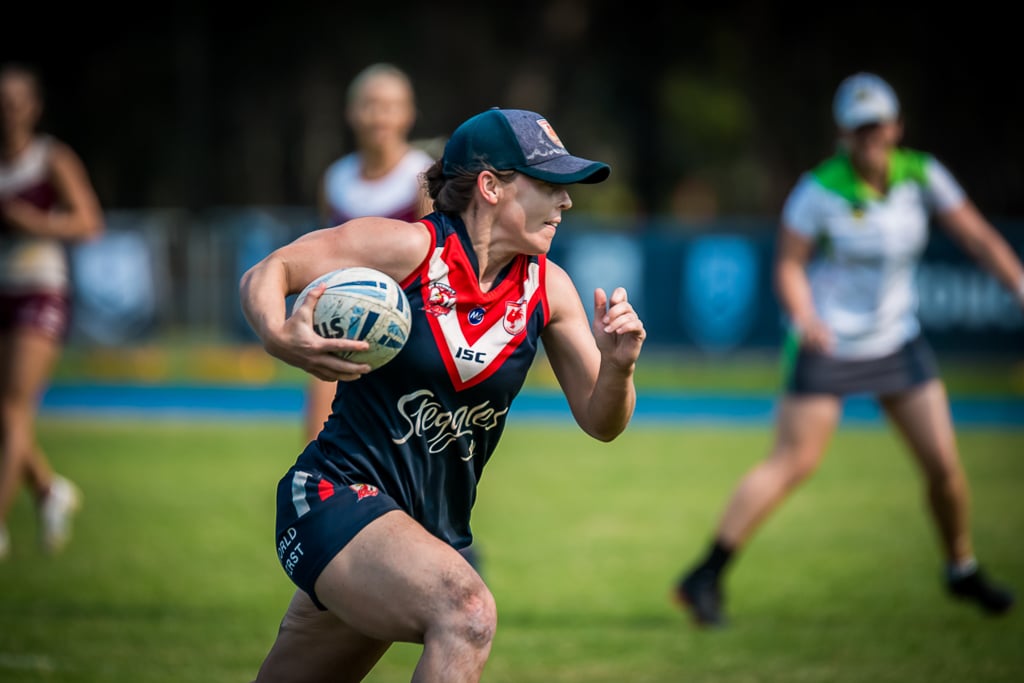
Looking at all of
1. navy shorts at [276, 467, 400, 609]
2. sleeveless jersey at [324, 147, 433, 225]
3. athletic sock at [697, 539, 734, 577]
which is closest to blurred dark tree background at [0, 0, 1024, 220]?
sleeveless jersey at [324, 147, 433, 225]

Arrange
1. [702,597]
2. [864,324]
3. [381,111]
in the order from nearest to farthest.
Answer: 1. [702,597]
2. [864,324]
3. [381,111]

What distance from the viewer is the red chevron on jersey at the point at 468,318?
4.09 metres

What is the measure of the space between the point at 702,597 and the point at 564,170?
11.7ft

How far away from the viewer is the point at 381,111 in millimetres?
7586

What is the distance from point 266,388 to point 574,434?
5.94 m

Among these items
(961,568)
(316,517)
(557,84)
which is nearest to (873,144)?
(961,568)

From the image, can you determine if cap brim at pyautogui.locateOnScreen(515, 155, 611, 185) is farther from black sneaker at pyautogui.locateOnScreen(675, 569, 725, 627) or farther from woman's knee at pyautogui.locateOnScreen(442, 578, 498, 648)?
black sneaker at pyautogui.locateOnScreen(675, 569, 725, 627)

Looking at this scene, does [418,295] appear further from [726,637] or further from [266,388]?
[266,388]

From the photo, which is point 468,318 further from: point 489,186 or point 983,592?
point 983,592

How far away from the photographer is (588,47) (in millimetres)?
41156

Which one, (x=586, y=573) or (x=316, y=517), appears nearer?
(x=316, y=517)

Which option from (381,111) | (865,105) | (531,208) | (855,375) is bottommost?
(855,375)

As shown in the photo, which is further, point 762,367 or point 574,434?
point 762,367

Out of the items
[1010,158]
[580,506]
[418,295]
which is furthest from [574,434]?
[1010,158]
